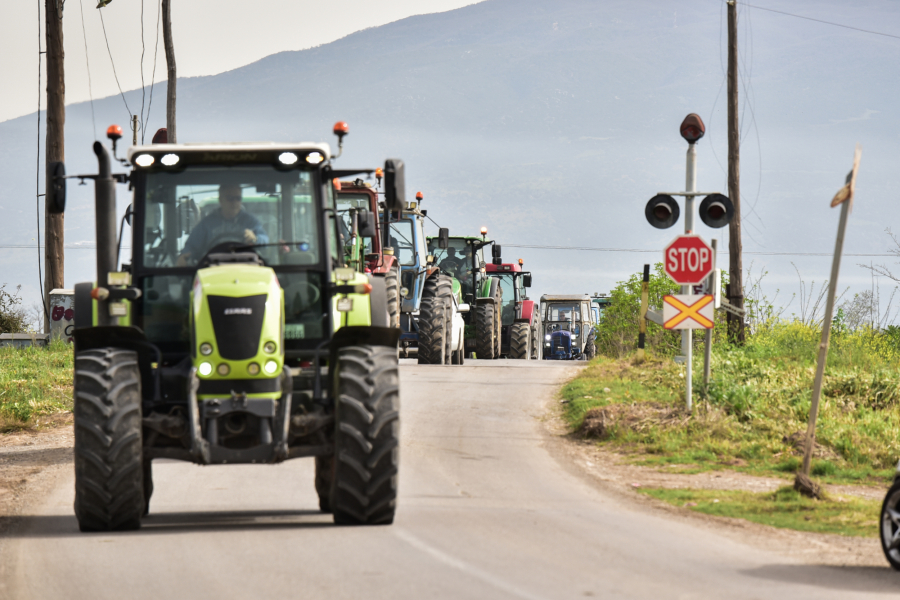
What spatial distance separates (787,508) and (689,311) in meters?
4.70

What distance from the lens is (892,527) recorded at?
27.3ft

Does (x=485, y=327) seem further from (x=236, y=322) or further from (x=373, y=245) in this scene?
(x=236, y=322)

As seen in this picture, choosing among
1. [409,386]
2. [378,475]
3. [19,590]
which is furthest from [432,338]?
[19,590]

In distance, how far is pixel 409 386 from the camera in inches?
781

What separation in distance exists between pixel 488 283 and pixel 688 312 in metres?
15.1

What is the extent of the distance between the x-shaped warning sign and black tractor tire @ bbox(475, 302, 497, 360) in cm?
1407

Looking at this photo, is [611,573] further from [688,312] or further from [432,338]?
[432,338]

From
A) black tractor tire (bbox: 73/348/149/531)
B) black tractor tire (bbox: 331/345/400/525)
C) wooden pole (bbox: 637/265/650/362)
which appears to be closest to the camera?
black tractor tire (bbox: 73/348/149/531)

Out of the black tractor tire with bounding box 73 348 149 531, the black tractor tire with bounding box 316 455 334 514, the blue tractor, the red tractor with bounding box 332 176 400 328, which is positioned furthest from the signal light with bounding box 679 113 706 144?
the blue tractor

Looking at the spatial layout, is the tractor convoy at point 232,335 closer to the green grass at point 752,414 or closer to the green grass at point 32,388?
the green grass at point 752,414

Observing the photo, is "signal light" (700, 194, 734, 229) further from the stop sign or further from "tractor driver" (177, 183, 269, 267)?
"tractor driver" (177, 183, 269, 267)

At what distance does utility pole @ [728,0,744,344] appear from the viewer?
2489 centimetres

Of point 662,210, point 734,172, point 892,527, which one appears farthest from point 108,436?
point 734,172

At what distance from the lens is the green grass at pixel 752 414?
1422 centimetres
